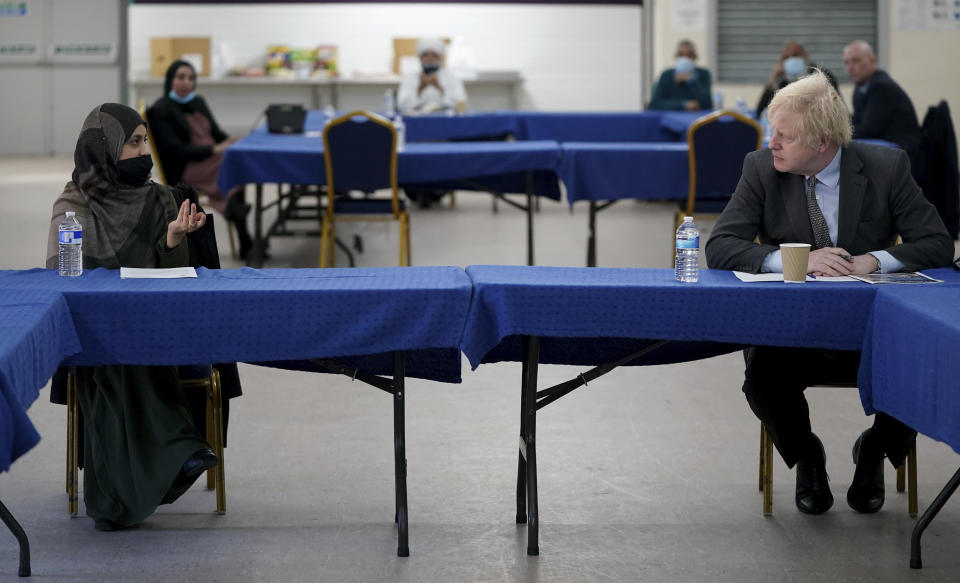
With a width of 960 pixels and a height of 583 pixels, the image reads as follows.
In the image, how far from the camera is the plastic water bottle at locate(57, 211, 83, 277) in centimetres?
306

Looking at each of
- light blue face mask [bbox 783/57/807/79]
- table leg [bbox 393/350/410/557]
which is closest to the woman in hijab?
table leg [bbox 393/350/410/557]

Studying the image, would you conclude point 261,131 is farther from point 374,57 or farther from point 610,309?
point 374,57

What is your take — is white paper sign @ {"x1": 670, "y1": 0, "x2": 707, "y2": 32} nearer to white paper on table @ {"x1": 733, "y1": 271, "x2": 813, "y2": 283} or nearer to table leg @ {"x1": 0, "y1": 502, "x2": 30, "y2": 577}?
white paper on table @ {"x1": 733, "y1": 271, "x2": 813, "y2": 283}

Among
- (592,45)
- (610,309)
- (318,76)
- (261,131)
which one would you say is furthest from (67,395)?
(592,45)

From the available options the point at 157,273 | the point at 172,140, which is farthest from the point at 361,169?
the point at 157,273

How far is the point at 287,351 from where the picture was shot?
2.86 metres

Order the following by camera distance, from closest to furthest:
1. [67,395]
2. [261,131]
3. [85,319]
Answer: [85,319] < [67,395] < [261,131]

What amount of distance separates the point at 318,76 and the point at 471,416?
33.4 feet

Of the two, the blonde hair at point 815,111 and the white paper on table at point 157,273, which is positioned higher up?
the blonde hair at point 815,111

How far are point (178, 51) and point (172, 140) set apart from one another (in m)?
7.14

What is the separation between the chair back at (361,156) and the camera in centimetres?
627

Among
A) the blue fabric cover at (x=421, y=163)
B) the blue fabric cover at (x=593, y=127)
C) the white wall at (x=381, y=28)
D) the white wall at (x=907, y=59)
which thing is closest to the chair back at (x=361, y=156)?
the blue fabric cover at (x=421, y=163)

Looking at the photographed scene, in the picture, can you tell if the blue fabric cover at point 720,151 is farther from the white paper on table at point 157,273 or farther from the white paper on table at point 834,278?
the white paper on table at point 157,273

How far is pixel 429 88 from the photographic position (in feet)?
32.2
